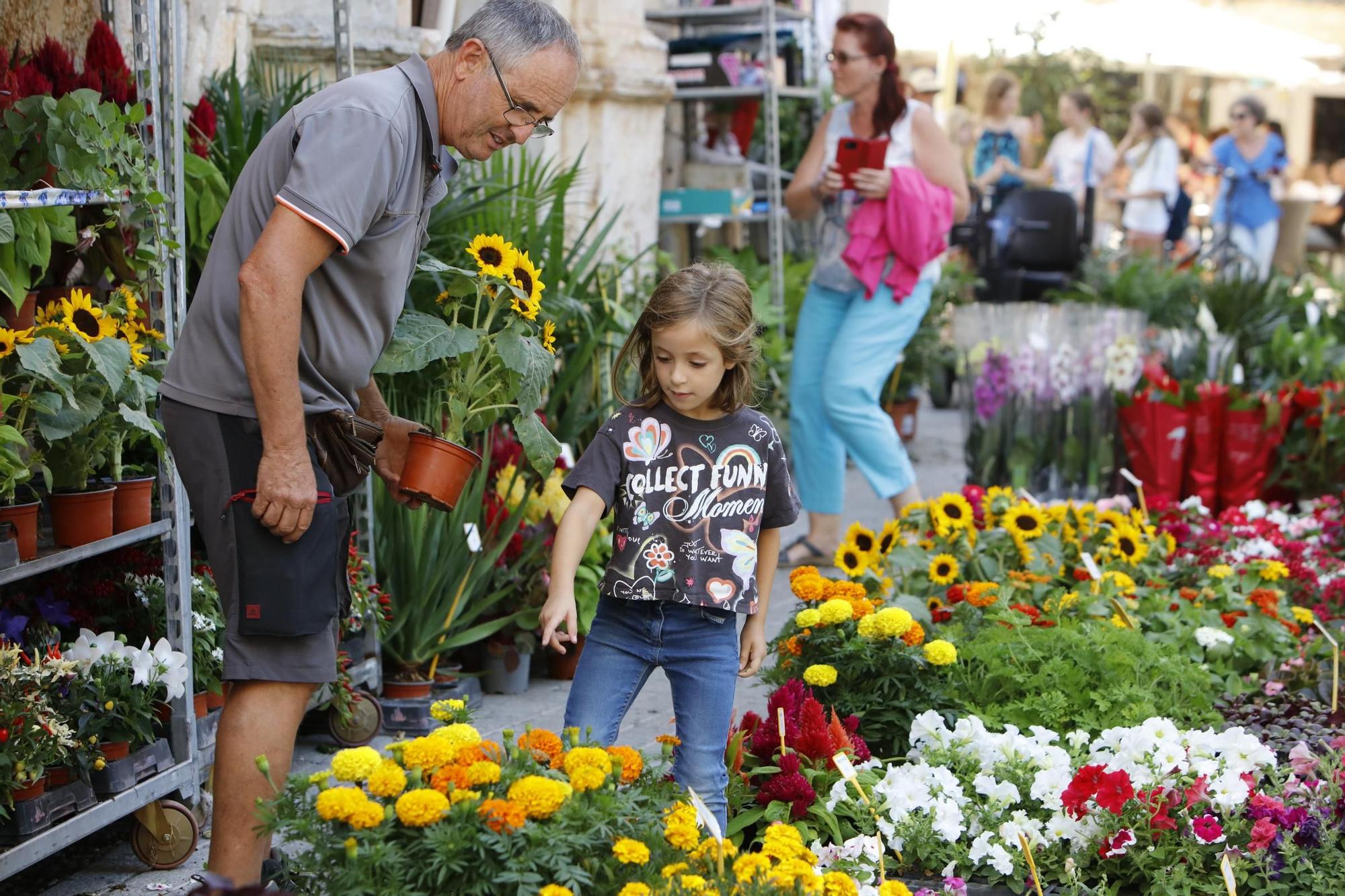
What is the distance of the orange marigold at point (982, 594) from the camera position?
414cm

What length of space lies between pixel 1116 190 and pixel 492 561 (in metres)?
10.3

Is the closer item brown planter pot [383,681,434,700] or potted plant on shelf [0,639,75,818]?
potted plant on shelf [0,639,75,818]

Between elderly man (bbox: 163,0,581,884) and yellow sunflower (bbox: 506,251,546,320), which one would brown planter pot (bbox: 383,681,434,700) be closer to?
yellow sunflower (bbox: 506,251,546,320)

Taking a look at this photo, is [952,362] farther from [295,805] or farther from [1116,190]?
[295,805]

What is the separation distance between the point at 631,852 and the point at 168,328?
6.07 feet

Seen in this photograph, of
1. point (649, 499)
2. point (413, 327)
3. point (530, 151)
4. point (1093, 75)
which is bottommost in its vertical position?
point (649, 499)

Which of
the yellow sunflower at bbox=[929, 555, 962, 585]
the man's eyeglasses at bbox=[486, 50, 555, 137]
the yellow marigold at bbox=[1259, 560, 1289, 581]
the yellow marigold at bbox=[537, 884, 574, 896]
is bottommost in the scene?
the yellow marigold at bbox=[1259, 560, 1289, 581]

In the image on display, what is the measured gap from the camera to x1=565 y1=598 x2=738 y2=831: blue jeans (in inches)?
116

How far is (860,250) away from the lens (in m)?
5.80

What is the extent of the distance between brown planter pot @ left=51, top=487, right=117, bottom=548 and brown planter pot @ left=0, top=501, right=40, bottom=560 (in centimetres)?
10

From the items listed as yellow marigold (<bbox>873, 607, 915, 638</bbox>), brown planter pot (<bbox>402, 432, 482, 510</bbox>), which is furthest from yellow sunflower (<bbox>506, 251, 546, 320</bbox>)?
yellow marigold (<bbox>873, 607, 915, 638</bbox>)

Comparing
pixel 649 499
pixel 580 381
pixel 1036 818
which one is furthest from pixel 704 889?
pixel 580 381

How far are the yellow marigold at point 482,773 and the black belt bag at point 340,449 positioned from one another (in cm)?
78

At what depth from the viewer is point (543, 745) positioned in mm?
2449
